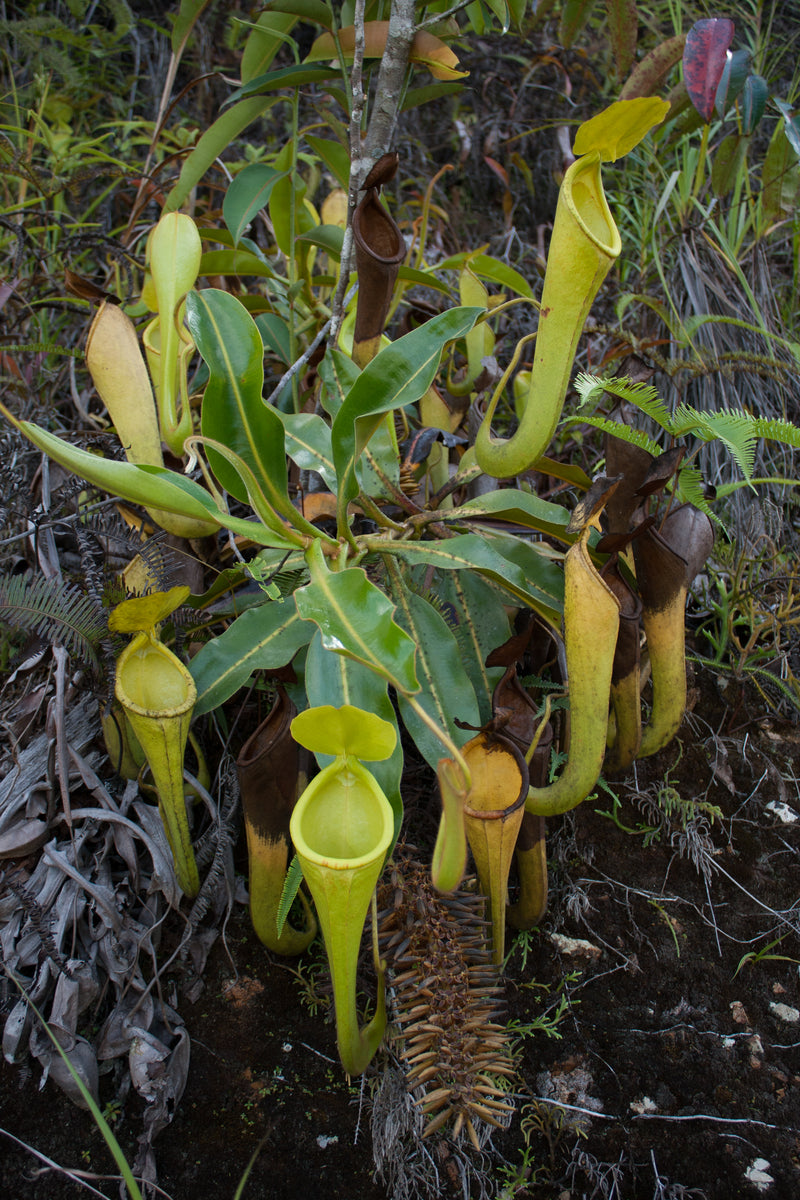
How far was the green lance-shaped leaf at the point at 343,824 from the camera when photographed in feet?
2.28

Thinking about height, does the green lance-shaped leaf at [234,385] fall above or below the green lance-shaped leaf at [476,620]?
above

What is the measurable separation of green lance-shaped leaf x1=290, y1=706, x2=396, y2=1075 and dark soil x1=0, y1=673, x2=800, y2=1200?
0.35 meters

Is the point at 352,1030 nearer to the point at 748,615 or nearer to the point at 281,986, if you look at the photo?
the point at 281,986

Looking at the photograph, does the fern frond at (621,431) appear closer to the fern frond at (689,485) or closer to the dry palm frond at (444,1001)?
the fern frond at (689,485)

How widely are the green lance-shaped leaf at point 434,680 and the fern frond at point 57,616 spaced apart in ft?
1.38

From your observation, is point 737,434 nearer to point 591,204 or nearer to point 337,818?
point 591,204

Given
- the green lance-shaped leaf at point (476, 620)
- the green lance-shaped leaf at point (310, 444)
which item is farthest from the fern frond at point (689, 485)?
the green lance-shaped leaf at point (310, 444)

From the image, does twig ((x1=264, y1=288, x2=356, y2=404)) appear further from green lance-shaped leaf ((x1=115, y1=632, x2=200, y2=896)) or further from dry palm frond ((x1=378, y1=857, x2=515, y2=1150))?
dry palm frond ((x1=378, y1=857, x2=515, y2=1150))

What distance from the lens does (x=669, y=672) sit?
1141mm

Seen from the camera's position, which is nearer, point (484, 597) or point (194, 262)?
point (194, 262)

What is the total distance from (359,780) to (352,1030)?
1.06ft

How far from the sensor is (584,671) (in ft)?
3.09

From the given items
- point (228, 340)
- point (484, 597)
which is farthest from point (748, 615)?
point (228, 340)

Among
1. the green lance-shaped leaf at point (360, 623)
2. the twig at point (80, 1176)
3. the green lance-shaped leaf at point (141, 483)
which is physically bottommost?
the twig at point (80, 1176)
